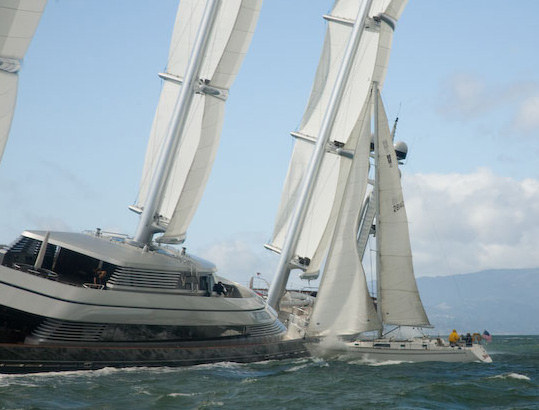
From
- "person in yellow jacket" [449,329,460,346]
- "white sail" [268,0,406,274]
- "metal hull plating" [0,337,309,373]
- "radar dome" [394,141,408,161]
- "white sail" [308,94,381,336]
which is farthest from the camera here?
"radar dome" [394,141,408,161]

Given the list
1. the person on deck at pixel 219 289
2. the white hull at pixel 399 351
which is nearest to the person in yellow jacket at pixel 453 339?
the white hull at pixel 399 351

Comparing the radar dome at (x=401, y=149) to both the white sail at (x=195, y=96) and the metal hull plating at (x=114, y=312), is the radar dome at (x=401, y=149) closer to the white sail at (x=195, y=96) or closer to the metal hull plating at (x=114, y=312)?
the white sail at (x=195, y=96)

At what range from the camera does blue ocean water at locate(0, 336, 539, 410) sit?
59.4 ft

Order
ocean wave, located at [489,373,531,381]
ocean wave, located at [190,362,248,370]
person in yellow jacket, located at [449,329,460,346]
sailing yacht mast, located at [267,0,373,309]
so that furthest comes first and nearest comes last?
sailing yacht mast, located at [267,0,373,309] → person in yellow jacket, located at [449,329,460,346] → ocean wave, located at [489,373,531,381] → ocean wave, located at [190,362,248,370]

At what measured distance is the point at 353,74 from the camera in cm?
3316

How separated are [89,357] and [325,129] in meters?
15.4

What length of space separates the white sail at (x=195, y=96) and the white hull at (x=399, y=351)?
7.32 metres

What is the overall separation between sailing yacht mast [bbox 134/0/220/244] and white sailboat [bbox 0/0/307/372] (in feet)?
0.12

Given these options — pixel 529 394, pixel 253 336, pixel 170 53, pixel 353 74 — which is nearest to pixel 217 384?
pixel 253 336

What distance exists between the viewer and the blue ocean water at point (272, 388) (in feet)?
59.4

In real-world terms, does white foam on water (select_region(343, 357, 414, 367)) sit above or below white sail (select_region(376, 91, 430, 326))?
below

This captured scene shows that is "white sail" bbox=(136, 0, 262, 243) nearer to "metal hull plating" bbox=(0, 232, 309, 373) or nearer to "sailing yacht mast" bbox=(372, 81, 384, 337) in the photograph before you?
"metal hull plating" bbox=(0, 232, 309, 373)

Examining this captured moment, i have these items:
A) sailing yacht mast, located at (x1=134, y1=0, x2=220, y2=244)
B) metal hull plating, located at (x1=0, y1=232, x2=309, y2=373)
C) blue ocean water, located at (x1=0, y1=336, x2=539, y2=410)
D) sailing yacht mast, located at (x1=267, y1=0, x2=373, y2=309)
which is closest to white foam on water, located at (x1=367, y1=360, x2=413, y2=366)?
blue ocean water, located at (x1=0, y1=336, x2=539, y2=410)

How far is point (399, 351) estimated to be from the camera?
2848cm
